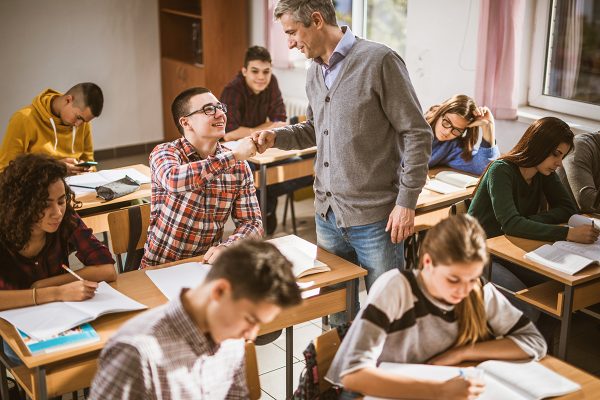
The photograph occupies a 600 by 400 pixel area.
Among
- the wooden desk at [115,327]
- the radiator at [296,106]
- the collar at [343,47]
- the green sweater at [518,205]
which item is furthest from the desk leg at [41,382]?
the radiator at [296,106]

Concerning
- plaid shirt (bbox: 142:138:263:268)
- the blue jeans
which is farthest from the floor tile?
plaid shirt (bbox: 142:138:263:268)

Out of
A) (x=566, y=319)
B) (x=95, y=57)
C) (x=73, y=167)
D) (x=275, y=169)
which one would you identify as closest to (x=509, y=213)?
(x=566, y=319)

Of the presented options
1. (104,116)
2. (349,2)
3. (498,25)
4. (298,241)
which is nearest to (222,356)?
(298,241)

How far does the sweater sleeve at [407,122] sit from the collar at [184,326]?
1.32 meters

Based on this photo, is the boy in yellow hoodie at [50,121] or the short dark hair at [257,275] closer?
the short dark hair at [257,275]

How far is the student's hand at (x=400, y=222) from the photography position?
2.76 meters

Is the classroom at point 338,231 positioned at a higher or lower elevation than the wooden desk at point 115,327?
higher

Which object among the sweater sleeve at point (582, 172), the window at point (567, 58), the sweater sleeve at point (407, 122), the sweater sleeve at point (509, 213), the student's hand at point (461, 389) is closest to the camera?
the student's hand at point (461, 389)

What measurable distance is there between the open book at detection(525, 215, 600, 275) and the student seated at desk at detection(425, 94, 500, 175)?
118cm

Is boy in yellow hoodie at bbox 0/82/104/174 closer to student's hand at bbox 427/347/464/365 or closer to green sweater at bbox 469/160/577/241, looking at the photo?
green sweater at bbox 469/160/577/241

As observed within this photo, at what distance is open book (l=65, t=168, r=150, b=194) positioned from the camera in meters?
3.99

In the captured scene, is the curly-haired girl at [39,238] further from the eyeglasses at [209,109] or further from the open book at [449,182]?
the open book at [449,182]

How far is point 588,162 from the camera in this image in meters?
4.00

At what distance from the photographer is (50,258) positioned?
2639 mm
